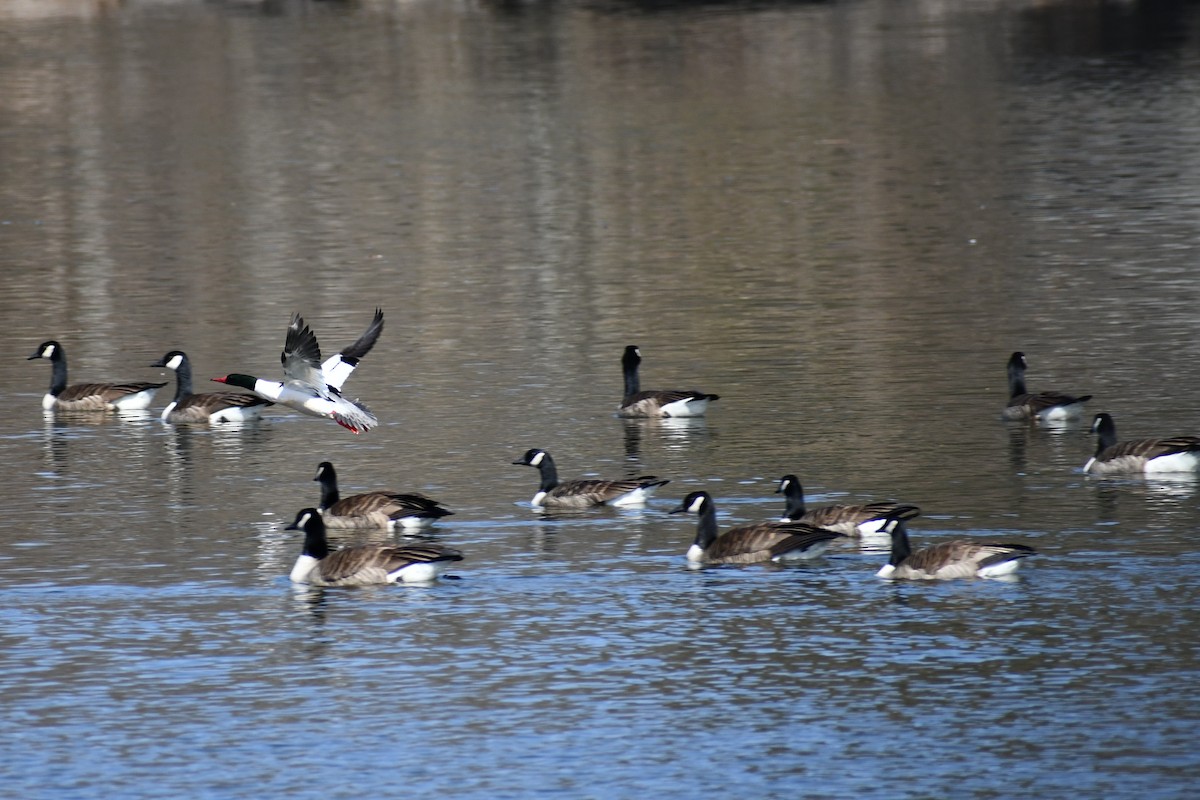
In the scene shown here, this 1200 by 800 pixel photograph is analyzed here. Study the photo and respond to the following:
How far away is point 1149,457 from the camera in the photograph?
77.8 ft

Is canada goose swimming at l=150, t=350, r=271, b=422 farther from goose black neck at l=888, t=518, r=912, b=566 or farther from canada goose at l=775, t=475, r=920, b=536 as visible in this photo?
goose black neck at l=888, t=518, r=912, b=566

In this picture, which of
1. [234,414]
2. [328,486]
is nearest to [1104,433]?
[328,486]

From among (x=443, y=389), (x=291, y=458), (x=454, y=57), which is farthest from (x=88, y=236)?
(x=454, y=57)

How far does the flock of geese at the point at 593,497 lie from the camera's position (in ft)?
66.4

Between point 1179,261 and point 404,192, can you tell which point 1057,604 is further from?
point 404,192

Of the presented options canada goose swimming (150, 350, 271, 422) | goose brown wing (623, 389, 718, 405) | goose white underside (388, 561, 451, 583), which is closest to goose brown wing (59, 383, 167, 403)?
canada goose swimming (150, 350, 271, 422)

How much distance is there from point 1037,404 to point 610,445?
219 inches

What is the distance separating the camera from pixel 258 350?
3428 centimetres

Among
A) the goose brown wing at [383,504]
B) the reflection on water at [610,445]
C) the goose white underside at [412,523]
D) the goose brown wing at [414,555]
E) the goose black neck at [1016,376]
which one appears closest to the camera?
the reflection on water at [610,445]

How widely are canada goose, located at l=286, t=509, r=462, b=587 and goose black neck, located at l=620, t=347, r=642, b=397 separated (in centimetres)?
870

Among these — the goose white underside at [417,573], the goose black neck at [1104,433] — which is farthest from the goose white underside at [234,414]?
the goose black neck at [1104,433]

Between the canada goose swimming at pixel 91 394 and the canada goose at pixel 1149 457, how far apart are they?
1350 cm

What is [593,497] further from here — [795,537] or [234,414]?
[234,414]

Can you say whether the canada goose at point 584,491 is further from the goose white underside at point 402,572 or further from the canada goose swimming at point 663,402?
the canada goose swimming at point 663,402
